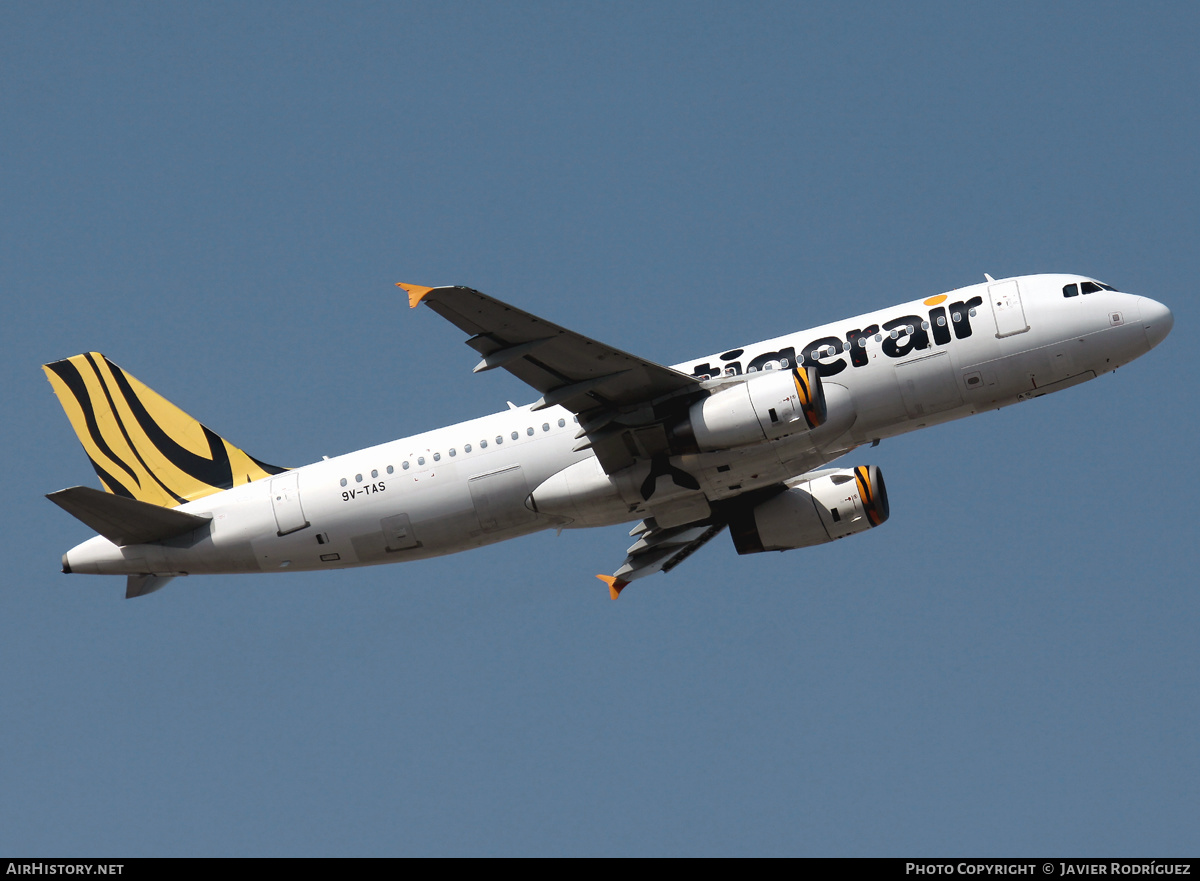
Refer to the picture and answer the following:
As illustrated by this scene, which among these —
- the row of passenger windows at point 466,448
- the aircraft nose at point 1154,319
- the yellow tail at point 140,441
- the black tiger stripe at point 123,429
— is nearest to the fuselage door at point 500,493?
the row of passenger windows at point 466,448

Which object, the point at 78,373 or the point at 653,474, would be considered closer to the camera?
the point at 653,474

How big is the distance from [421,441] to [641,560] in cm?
938

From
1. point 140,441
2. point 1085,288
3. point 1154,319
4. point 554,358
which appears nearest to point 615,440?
point 554,358

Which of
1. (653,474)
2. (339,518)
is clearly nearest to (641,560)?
(653,474)

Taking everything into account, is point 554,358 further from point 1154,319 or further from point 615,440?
point 1154,319

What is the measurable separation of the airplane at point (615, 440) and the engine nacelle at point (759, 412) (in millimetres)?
48

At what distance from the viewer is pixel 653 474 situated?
130ft

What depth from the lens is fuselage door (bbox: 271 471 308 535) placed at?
4150cm

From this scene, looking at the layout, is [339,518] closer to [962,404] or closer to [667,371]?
[667,371]

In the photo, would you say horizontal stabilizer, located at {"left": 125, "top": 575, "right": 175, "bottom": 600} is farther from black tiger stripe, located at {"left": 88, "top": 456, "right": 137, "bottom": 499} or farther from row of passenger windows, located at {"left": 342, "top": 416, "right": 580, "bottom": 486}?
row of passenger windows, located at {"left": 342, "top": 416, "right": 580, "bottom": 486}

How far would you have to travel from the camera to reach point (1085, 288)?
39812mm

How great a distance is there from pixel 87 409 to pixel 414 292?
58.1 feet

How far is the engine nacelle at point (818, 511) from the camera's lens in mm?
44344
